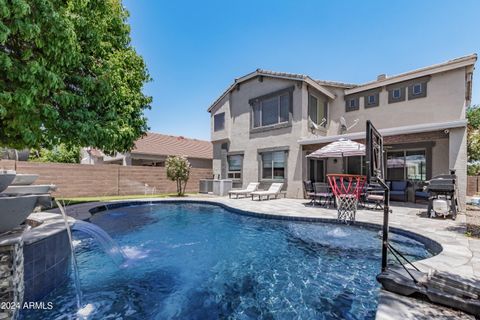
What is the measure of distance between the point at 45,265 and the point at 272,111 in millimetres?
15122

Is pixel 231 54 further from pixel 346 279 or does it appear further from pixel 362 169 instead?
pixel 346 279

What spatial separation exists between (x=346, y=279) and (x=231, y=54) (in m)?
16.2

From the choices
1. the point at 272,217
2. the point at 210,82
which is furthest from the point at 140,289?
the point at 210,82

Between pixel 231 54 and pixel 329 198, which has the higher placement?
pixel 231 54

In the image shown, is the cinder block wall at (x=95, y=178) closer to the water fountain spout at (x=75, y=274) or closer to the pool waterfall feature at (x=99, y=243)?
the pool waterfall feature at (x=99, y=243)

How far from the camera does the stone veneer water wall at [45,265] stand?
3.80 meters

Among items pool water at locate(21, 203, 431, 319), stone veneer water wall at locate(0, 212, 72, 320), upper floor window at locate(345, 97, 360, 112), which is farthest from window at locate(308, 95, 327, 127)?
stone veneer water wall at locate(0, 212, 72, 320)

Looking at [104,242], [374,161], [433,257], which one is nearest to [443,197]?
[433,257]

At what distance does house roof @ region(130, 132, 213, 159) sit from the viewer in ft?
80.9

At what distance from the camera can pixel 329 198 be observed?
40.5 ft

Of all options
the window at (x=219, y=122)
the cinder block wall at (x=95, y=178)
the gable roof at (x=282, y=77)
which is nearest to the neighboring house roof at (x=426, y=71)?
the gable roof at (x=282, y=77)

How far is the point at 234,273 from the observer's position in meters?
5.31

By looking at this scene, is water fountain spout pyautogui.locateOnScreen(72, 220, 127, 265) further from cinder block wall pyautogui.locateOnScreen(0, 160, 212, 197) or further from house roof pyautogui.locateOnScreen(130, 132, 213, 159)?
house roof pyautogui.locateOnScreen(130, 132, 213, 159)

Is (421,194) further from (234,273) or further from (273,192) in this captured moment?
(234,273)
